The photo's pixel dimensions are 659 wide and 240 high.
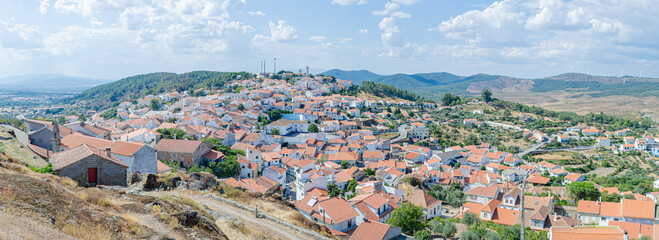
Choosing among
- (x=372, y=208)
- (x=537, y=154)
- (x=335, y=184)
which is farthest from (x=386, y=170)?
(x=537, y=154)

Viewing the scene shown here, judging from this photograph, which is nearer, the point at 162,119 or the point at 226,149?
the point at 226,149

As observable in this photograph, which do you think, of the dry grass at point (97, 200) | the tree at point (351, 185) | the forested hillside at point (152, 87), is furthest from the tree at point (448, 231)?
the forested hillside at point (152, 87)

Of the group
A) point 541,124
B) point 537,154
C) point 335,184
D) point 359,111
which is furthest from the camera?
point 541,124

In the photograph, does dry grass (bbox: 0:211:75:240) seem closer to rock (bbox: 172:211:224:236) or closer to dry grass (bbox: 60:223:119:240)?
dry grass (bbox: 60:223:119:240)

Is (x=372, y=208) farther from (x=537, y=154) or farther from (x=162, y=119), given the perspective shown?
(x=537, y=154)

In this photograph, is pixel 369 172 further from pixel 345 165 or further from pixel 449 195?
pixel 449 195

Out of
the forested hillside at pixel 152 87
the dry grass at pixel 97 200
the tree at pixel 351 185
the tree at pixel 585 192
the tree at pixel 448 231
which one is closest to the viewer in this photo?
the dry grass at pixel 97 200

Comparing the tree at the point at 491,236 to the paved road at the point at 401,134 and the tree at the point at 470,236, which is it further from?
the paved road at the point at 401,134
